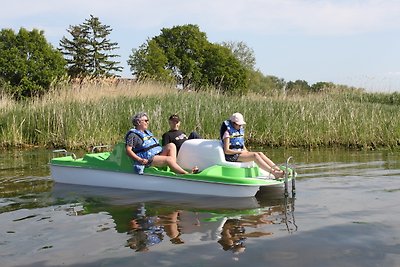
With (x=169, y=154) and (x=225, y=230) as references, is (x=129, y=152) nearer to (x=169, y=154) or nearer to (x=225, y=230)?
(x=169, y=154)

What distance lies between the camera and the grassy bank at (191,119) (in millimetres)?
13461

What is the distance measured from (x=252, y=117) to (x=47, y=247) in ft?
32.2

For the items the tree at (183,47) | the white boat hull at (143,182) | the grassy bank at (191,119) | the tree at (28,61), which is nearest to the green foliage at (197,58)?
the tree at (183,47)

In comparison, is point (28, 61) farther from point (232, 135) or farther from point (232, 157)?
point (232, 157)

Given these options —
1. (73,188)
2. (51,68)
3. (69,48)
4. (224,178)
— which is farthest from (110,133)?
(69,48)

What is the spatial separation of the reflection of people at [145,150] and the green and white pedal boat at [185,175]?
0.11 meters

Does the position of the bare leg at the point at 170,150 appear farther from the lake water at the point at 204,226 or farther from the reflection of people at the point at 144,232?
the reflection of people at the point at 144,232

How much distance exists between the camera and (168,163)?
25.5 feet

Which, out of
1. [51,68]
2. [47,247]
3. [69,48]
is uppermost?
[69,48]

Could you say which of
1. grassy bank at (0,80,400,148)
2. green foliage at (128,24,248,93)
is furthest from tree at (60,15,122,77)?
grassy bank at (0,80,400,148)

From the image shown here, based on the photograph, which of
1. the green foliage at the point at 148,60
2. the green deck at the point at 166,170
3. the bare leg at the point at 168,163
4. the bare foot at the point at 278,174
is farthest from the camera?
the green foliage at the point at 148,60

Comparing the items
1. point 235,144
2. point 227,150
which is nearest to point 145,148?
point 227,150

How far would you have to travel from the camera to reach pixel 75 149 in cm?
1348

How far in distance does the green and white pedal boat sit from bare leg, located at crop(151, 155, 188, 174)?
9cm
